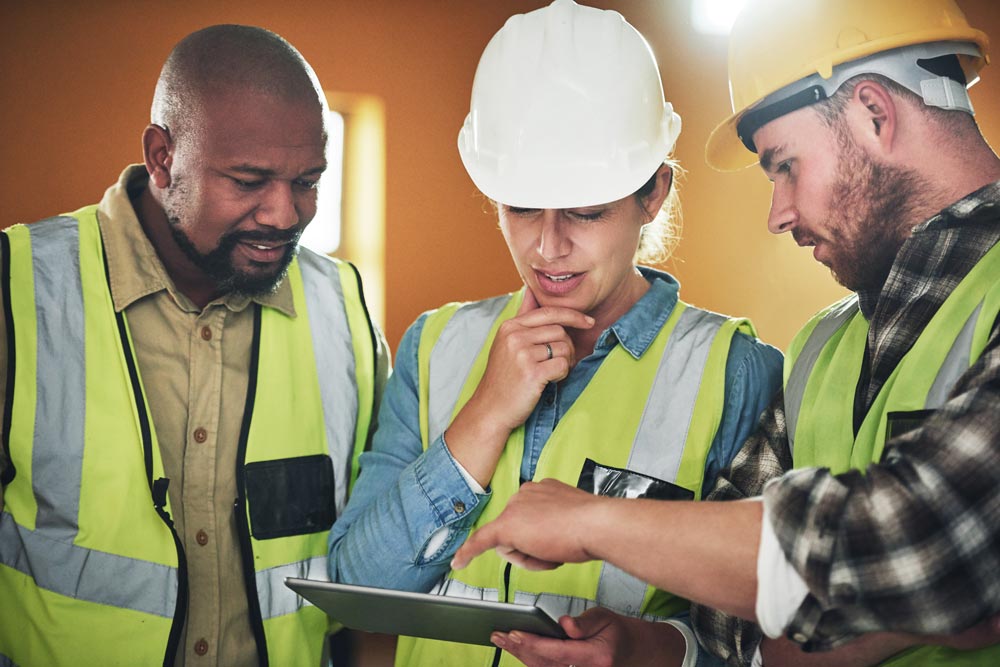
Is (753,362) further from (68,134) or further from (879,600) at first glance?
(68,134)

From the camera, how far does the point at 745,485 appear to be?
6.07 feet

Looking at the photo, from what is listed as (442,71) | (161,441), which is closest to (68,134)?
(442,71)

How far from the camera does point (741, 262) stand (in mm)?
6223

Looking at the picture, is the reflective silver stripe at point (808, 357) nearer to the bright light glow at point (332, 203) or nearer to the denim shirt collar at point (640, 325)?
the denim shirt collar at point (640, 325)

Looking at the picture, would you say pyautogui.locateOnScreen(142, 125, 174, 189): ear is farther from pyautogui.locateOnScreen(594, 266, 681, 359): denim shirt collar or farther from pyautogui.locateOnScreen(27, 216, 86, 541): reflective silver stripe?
pyautogui.locateOnScreen(594, 266, 681, 359): denim shirt collar

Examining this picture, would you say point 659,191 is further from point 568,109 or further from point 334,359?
point 334,359

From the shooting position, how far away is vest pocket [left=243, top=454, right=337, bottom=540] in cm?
225

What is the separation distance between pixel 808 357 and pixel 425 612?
0.96 m

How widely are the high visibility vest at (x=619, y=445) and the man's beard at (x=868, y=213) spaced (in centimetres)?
32

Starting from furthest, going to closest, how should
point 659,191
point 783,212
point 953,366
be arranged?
point 659,191 < point 783,212 < point 953,366

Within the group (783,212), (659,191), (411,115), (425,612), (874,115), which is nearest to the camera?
(425,612)

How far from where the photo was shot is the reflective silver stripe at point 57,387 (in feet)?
6.88

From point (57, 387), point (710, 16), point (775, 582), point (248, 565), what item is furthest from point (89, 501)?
point (710, 16)

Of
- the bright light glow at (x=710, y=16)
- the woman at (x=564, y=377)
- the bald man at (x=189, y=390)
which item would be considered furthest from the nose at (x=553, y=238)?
the bright light glow at (x=710, y=16)
